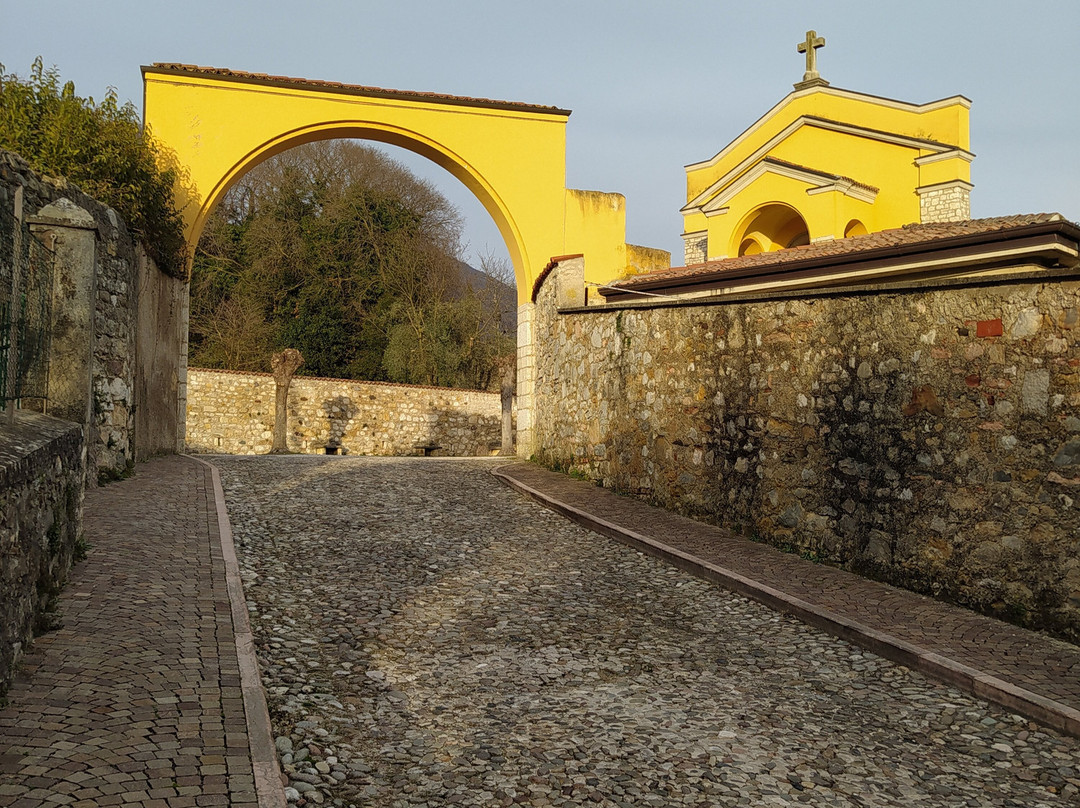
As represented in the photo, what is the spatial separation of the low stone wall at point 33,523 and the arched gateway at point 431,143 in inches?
390

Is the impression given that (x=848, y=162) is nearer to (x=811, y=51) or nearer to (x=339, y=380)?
(x=811, y=51)

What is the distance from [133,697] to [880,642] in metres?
4.03

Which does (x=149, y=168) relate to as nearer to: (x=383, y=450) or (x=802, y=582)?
(x=802, y=582)

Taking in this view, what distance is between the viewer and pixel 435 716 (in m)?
4.14

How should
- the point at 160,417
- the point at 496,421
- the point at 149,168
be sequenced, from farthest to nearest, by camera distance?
the point at 496,421 < the point at 160,417 < the point at 149,168

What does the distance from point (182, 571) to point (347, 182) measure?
28815mm

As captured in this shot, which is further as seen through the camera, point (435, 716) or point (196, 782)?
point (435, 716)

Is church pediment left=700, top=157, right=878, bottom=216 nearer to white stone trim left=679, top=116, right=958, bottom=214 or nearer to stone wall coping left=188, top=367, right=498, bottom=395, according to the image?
white stone trim left=679, top=116, right=958, bottom=214

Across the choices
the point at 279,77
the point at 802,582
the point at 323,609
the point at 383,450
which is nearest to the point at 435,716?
the point at 323,609

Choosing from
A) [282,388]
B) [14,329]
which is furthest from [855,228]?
[14,329]

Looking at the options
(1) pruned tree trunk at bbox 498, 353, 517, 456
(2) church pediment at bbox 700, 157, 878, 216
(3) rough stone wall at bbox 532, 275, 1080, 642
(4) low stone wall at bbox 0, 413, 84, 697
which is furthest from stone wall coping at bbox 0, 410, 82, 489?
(1) pruned tree trunk at bbox 498, 353, 517, 456

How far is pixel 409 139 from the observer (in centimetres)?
1571

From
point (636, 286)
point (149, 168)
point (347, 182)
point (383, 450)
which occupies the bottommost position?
point (383, 450)

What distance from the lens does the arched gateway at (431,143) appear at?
1449cm
